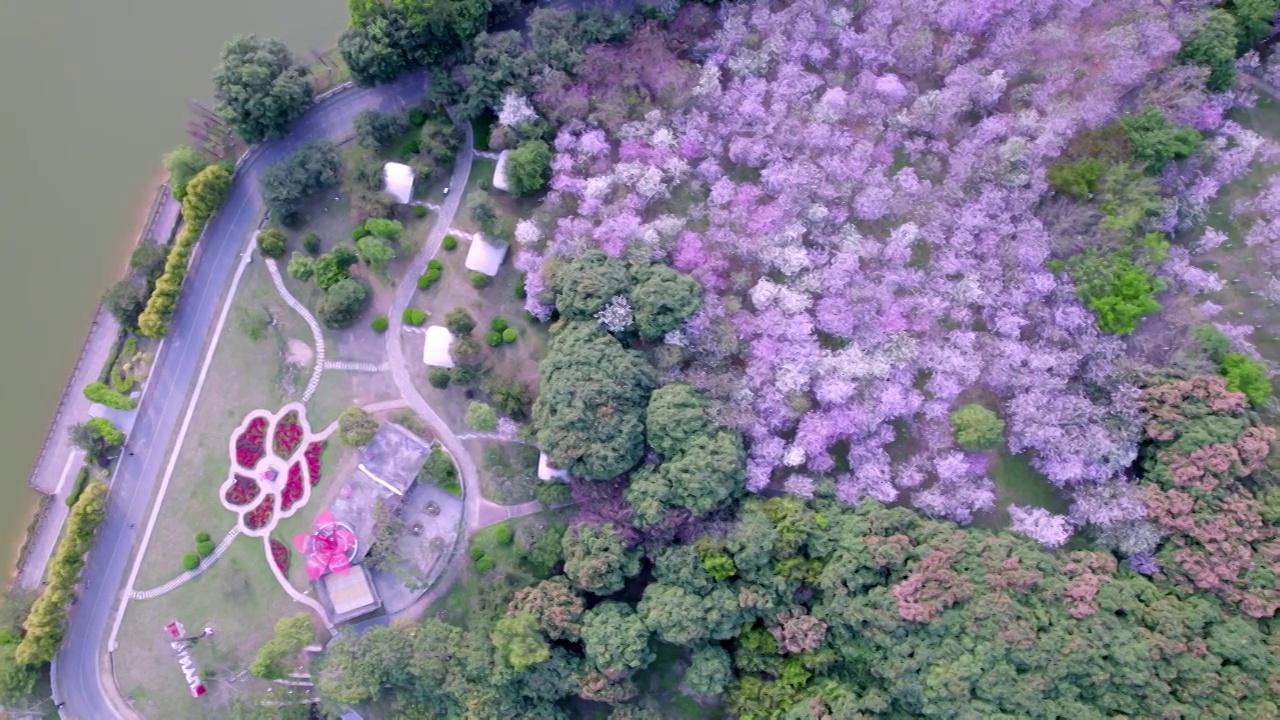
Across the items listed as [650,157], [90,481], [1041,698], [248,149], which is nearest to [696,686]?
[1041,698]

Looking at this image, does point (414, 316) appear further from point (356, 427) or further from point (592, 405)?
point (592, 405)

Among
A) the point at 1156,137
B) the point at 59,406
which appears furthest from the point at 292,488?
the point at 1156,137

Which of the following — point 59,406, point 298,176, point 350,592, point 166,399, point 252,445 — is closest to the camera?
point 298,176

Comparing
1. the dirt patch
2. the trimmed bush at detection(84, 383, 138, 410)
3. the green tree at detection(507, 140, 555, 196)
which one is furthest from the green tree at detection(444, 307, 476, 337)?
the trimmed bush at detection(84, 383, 138, 410)

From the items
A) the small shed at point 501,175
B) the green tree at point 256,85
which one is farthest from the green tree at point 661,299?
the green tree at point 256,85

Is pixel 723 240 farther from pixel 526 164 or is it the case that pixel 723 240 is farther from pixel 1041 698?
pixel 1041 698

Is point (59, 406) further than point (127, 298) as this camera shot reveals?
Yes
